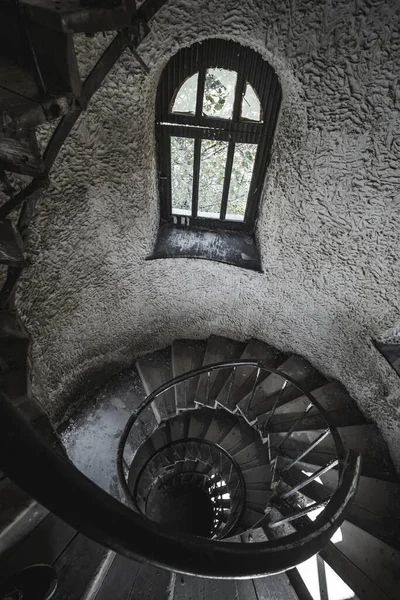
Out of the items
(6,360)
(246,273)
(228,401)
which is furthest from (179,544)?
(228,401)

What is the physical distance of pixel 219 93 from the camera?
2.33 m

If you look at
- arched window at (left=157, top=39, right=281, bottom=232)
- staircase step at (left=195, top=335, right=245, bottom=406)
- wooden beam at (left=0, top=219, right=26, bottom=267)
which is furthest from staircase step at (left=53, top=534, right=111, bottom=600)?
arched window at (left=157, top=39, right=281, bottom=232)

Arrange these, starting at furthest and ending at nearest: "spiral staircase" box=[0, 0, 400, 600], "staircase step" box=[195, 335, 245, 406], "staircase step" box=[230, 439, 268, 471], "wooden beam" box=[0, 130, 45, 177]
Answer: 1. "staircase step" box=[230, 439, 268, 471]
2. "staircase step" box=[195, 335, 245, 406]
3. "wooden beam" box=[0, 130, 45, 177]
4. "spiral staircase" box=[0, 0, 400, 600]

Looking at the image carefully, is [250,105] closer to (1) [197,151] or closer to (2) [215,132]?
(2) [215,132]

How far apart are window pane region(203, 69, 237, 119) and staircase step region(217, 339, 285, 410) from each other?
2.40 metres

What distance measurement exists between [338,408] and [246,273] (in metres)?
1.69

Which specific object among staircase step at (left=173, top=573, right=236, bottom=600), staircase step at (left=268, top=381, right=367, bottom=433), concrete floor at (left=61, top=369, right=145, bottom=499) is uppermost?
staircase step at (left=268, top=381, right=367, bottom=433)

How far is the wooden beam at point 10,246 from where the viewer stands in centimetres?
150

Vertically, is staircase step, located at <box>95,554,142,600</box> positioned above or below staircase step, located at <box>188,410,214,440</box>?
above

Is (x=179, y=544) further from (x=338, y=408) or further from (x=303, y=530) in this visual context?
(x=338, y=408)

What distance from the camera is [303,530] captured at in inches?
57.7

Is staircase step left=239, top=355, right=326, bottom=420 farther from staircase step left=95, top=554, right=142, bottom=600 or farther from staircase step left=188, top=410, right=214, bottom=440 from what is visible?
staircase step left=95, top=554, right=142, bottom=600

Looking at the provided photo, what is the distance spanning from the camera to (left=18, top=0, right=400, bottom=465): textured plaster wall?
1719mm

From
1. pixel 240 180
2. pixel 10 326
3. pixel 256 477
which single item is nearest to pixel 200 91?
pixel 240 180
